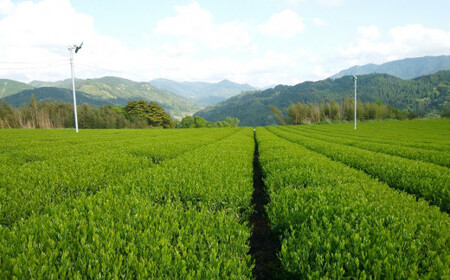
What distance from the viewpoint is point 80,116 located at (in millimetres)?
83312

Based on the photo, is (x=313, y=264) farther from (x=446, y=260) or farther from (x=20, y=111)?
(x=20, y=111)

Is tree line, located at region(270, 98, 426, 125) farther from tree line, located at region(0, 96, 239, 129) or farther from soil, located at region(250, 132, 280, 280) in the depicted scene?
soil, located at region(250, 132, 280, 280)

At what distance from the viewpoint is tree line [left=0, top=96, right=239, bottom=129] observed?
60719mm

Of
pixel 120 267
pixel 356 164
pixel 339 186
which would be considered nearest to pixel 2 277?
pixel 120 267

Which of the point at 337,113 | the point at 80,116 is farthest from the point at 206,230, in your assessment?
the point at 337,113

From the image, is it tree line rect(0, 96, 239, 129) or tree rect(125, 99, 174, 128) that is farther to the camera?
tree rect(125, 99, 174, 128)

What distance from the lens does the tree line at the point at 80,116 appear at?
6072cm

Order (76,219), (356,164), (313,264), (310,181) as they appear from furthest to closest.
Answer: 1. (356,164)
2. (310,181)
3. (76,219)
4. (313,264)

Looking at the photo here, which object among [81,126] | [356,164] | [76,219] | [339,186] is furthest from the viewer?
[81,126]

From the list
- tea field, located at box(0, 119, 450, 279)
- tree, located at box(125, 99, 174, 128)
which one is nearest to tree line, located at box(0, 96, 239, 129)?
tree, located at box(125, 99, 174, 128)

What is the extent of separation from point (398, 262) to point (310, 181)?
385cm

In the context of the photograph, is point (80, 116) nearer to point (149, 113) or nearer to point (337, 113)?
point (149, 113)

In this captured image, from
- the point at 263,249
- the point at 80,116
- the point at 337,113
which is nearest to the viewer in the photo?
the point at 263,249

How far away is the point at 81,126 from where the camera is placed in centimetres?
8700
